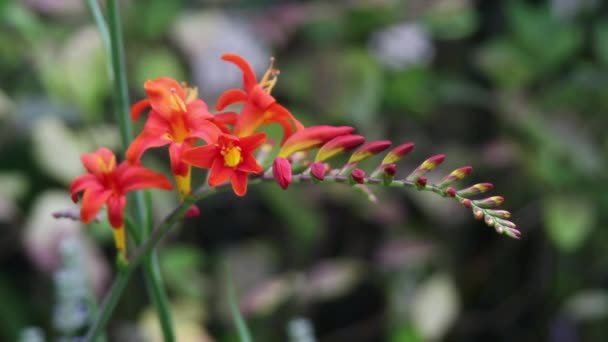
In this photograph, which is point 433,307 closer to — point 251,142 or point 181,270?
point 181,270

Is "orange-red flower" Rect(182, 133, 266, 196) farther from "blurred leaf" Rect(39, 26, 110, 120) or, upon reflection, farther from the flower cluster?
"blurred leaf" Rect(39, 26, 110, 120)

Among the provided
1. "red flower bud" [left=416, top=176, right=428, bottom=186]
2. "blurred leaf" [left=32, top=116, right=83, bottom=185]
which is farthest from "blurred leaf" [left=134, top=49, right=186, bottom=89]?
"red flower bud" [left=416, top=176, right=428, bottom=186]

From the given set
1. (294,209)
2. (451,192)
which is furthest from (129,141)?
(294,209)

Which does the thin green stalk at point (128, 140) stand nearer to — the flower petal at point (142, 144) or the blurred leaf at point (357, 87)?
the flower petal at point (142, 144)

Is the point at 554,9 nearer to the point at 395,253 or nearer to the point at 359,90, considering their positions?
the point at 359,90

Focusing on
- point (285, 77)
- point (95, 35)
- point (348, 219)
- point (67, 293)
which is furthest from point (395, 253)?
point (67, 293)
